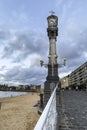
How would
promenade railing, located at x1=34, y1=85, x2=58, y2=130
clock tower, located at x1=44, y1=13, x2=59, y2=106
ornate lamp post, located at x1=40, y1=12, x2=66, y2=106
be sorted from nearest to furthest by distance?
promenade railing, located at x1=34, y1=85, x2=58, y2=130, ornate lamp post, located at x1=40, y1=12, x2=66, y2=106, clock tower, located at x1=44, y1=13, x2=59, y2=106

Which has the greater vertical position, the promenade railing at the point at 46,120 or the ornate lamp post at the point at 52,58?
the ornate lamp post at the point at 52,58

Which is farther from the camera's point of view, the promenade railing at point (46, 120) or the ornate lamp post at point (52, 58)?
the ornate lamp post at point (52, 58)

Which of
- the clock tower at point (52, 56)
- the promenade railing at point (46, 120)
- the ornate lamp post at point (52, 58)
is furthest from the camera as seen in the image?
the clock tower at point (52, 56)

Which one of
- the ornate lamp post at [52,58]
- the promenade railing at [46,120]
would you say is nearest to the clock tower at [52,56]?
the ornate lamp post at [52,58]

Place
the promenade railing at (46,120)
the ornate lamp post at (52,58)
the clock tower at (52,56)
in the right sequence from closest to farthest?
the promenade railing at (46,120)
the ornate lamp post at (52,58)
the clock tower at (52,56)

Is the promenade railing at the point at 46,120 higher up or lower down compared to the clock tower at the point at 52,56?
lower down

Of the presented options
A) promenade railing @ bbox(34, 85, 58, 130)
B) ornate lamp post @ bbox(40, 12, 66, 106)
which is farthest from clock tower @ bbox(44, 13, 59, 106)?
promenade railing @ bbox(34, 85, 58, 130)

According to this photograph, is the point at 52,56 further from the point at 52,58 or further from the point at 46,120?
the point at 46,120

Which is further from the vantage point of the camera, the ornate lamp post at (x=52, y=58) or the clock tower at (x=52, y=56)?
the clock tower at (x=52, y=56)

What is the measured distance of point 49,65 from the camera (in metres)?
39.2

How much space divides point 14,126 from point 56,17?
26.4 m

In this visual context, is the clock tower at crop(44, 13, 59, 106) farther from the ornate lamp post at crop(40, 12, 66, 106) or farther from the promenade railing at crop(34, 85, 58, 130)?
the promenade railing at crop(34, 85, 58, 130)

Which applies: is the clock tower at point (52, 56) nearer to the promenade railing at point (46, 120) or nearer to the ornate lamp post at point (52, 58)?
the ornate lamp post at point (52, 58)

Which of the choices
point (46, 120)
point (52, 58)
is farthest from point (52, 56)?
point (46, 120)
